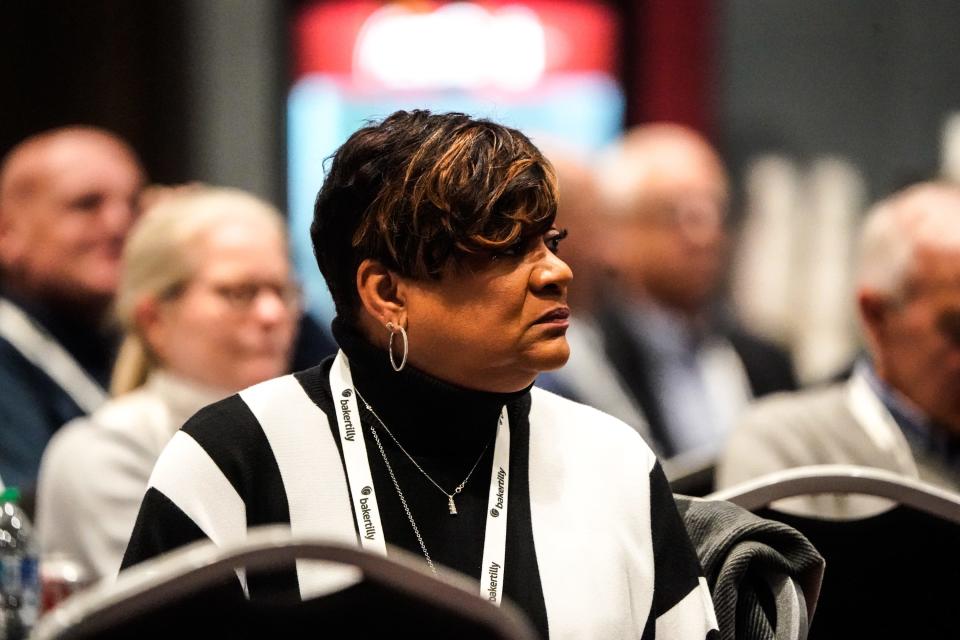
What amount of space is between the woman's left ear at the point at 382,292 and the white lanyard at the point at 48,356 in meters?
2.28

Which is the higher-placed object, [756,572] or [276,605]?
[276,605]

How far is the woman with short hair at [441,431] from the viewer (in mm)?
1905

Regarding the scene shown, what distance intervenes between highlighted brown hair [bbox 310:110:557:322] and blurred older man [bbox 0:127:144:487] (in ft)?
7.61

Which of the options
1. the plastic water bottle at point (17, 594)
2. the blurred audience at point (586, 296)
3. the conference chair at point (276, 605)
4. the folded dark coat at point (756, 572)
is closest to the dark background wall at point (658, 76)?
the blurred audience at point (586, 296)

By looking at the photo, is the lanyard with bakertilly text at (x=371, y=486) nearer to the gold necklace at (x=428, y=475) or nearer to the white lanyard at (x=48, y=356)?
the gold necklace at (x=428, y=475)

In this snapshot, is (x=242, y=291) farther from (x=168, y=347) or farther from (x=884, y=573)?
(x=884, y=573)

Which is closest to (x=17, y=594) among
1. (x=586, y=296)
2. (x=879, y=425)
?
(x=879, y=425)

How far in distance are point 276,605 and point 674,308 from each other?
3834mm

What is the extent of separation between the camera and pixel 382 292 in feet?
6.52

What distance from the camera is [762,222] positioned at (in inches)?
306

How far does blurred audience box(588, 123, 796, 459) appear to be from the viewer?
16.5 feet

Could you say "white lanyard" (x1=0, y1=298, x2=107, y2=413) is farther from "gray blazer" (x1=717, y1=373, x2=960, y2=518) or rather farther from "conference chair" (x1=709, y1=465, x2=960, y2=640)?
"conference chair" (x1=709, y1=465, x2=960, y2=640)

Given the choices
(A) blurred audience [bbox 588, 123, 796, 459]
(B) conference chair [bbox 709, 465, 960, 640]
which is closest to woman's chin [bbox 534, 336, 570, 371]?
(B) conference chair [bbox 709, 465, 960, 640]

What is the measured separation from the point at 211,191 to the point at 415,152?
2063 mm
